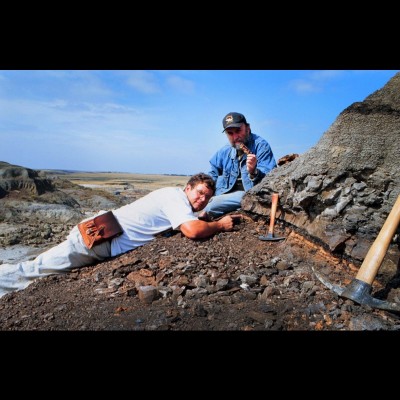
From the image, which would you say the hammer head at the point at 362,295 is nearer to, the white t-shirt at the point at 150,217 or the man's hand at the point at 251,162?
the white t-shirt at the point at 150,217

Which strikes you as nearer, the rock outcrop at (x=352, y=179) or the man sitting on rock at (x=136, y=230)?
the rock outcrop at (x=352, y=179)

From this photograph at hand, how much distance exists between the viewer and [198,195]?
472 centimetres

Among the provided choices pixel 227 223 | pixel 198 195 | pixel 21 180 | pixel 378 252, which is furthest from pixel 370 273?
pixel 21 180

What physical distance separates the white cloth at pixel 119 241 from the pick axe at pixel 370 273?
2167 millimetres

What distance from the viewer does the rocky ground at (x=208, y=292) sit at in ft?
9.65

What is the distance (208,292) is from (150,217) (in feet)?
5.64

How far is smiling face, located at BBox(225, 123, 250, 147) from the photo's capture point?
6102mm

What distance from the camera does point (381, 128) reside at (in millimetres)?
4082

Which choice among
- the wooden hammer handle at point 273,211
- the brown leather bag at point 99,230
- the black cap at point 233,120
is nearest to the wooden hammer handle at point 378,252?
the wooden hammer handle at point 273,211

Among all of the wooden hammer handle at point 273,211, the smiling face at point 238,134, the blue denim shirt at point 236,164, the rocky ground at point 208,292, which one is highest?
the smiling face at point 238,134

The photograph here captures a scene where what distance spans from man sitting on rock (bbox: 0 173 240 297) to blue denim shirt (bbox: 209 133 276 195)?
1.35 metres

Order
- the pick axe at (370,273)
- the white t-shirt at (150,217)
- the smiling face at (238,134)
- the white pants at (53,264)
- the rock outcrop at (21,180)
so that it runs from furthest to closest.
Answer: the rock outcrop at (21,180) < the smiling face at (238,134) < the white t-shirt at (150,217) < the white pants at (53,264) < the pick axe at (370,273)

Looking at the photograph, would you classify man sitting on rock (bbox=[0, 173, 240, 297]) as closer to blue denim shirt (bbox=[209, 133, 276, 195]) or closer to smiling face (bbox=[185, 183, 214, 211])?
smiling face (bbox=[185, 183, 214, 211])
